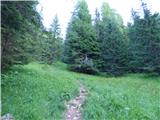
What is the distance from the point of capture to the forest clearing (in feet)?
45.4

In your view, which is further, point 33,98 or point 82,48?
point 82,48

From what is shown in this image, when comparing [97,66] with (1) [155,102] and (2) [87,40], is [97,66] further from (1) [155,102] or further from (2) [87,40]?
(1) [155,102]

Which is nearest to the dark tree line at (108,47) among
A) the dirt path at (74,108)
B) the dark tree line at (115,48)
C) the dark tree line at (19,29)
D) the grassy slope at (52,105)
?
the dark tree line at (115,48)

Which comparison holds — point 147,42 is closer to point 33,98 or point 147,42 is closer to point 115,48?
point 115,48

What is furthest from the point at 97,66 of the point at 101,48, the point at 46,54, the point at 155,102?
the point at 155,102

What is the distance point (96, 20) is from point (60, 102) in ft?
143

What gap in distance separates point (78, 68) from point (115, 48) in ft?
17.3

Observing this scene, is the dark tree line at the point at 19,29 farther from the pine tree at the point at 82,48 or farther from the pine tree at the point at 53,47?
the pine tree at the point at 53,47

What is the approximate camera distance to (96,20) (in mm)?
57594

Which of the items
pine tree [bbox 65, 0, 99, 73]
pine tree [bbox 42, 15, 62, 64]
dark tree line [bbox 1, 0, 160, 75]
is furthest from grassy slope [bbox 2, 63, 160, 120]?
pine tree [bbox 42, 15, 62, 64]

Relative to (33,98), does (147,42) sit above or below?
above

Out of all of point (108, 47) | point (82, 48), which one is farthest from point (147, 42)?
point (82, 48)

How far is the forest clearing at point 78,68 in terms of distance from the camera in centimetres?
1385

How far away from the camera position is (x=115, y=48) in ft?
134
